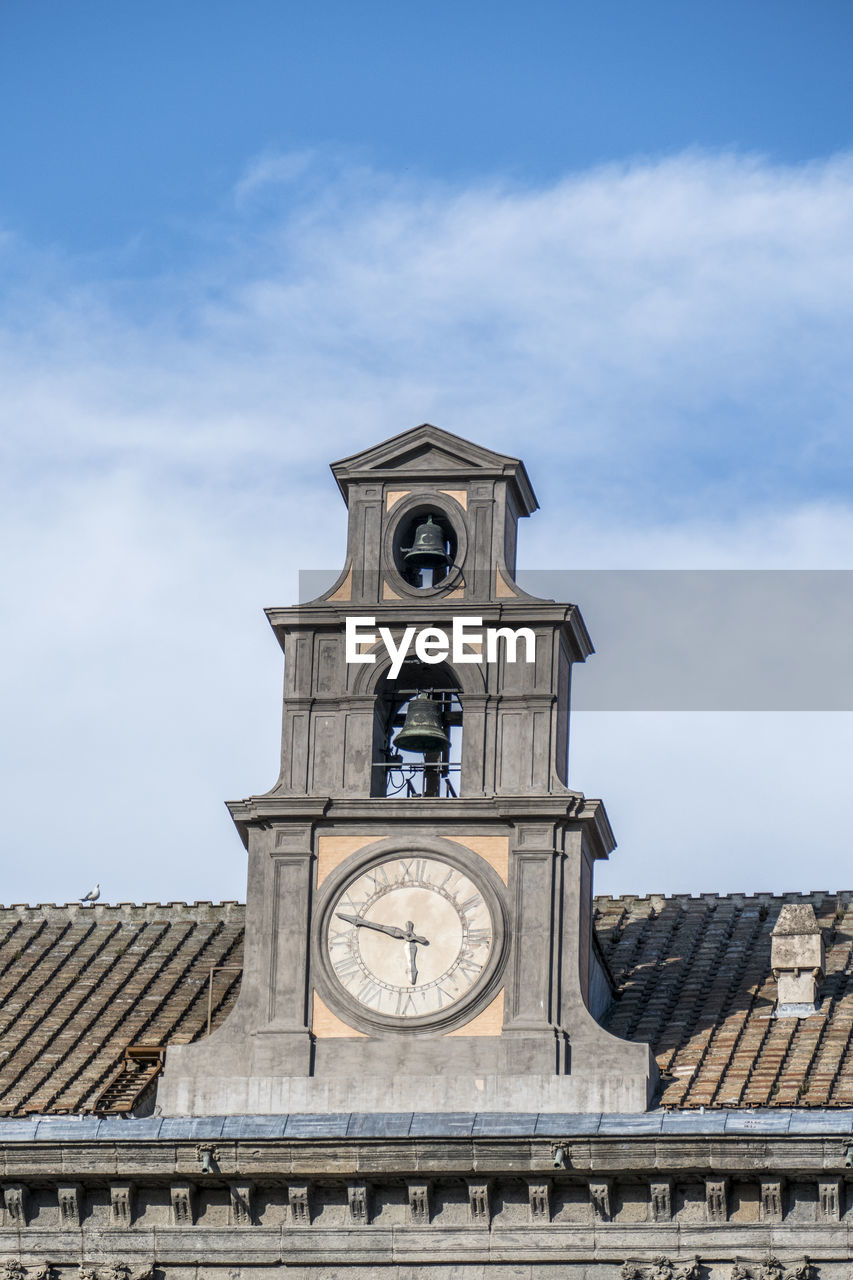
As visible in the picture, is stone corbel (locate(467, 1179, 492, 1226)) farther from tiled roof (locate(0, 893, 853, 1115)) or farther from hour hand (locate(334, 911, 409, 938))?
hour hand (locate(334, 911, 409, 938))

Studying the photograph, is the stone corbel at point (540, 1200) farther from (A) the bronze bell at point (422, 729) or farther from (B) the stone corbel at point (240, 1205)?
(A) the bronze bell at point (422, 729)

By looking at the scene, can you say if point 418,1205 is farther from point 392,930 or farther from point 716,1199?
point 392,930

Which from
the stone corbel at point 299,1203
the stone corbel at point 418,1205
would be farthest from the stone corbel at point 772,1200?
the stone corbel at point 299,1203

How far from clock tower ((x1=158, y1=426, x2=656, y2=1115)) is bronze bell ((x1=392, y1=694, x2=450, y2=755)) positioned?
3 cm

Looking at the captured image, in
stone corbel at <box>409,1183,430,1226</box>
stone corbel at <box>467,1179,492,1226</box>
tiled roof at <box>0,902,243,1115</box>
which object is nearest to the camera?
stone corbel at <box>467,1179,492,1226</box>

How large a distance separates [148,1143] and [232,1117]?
1.56m

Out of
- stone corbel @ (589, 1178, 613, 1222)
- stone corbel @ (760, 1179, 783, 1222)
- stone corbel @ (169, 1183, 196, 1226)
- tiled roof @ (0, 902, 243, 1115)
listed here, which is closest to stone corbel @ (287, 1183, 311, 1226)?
stone corbel @ (169, 1183, 196, 1226)

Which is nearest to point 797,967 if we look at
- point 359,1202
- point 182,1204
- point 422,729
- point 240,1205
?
point 422,729

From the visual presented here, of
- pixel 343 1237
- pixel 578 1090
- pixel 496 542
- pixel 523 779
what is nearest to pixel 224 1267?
pixel 343 1237

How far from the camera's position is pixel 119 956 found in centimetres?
4416

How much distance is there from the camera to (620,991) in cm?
4172

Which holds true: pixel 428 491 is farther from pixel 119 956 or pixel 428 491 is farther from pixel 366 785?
pixel 119 956

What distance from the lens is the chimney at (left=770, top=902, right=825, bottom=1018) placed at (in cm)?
4012

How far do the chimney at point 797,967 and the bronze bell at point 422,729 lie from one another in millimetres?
4920
